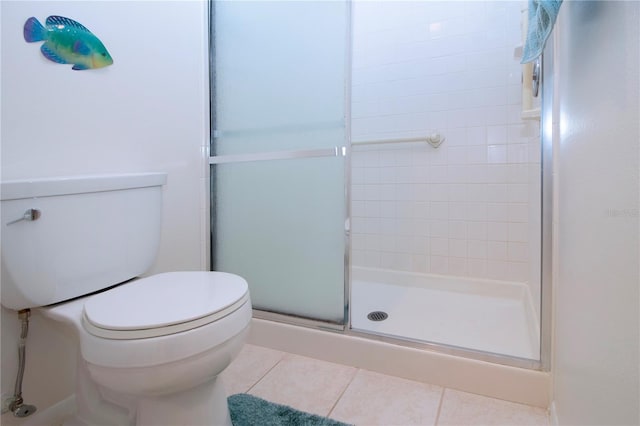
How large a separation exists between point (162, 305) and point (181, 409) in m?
0.26

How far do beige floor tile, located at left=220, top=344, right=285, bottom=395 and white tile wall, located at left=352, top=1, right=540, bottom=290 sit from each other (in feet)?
3.24

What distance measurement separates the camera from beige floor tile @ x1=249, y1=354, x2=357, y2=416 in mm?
Answer: 1112

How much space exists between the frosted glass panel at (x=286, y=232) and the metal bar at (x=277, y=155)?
21mm

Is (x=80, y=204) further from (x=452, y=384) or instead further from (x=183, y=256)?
(x=452, y=384)

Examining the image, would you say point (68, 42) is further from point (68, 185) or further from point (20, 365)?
point (20, 365)

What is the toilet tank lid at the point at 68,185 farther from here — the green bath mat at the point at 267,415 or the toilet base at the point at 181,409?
the green bath mat at the point at 267,415

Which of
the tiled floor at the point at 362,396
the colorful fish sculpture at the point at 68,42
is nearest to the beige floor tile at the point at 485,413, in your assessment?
the tiled floor at the point at 362,396

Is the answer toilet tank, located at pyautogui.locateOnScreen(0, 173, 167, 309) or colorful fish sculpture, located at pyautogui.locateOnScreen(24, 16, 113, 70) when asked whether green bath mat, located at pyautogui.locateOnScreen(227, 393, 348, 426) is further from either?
colorful fish sculpture, located at pyautogui.locateOnScreen(24, 16, 113, 70)

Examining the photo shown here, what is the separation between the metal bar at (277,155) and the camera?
53.2 inches

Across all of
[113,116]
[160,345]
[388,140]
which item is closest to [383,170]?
[388,140]

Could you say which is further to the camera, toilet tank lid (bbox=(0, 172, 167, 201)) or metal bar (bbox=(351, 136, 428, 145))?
metal bar (bbox=(351, 136, 428, 145))

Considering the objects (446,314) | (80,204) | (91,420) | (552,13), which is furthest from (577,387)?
(80,204)

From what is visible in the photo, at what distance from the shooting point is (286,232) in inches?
58.2

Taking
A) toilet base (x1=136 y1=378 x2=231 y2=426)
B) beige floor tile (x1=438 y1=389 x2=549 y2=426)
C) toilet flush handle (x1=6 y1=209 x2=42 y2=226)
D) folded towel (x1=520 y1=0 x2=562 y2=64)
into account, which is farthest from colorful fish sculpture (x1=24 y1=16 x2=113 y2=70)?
beige floor tile (x1=438 y1=389 x2=549 y2=426)
